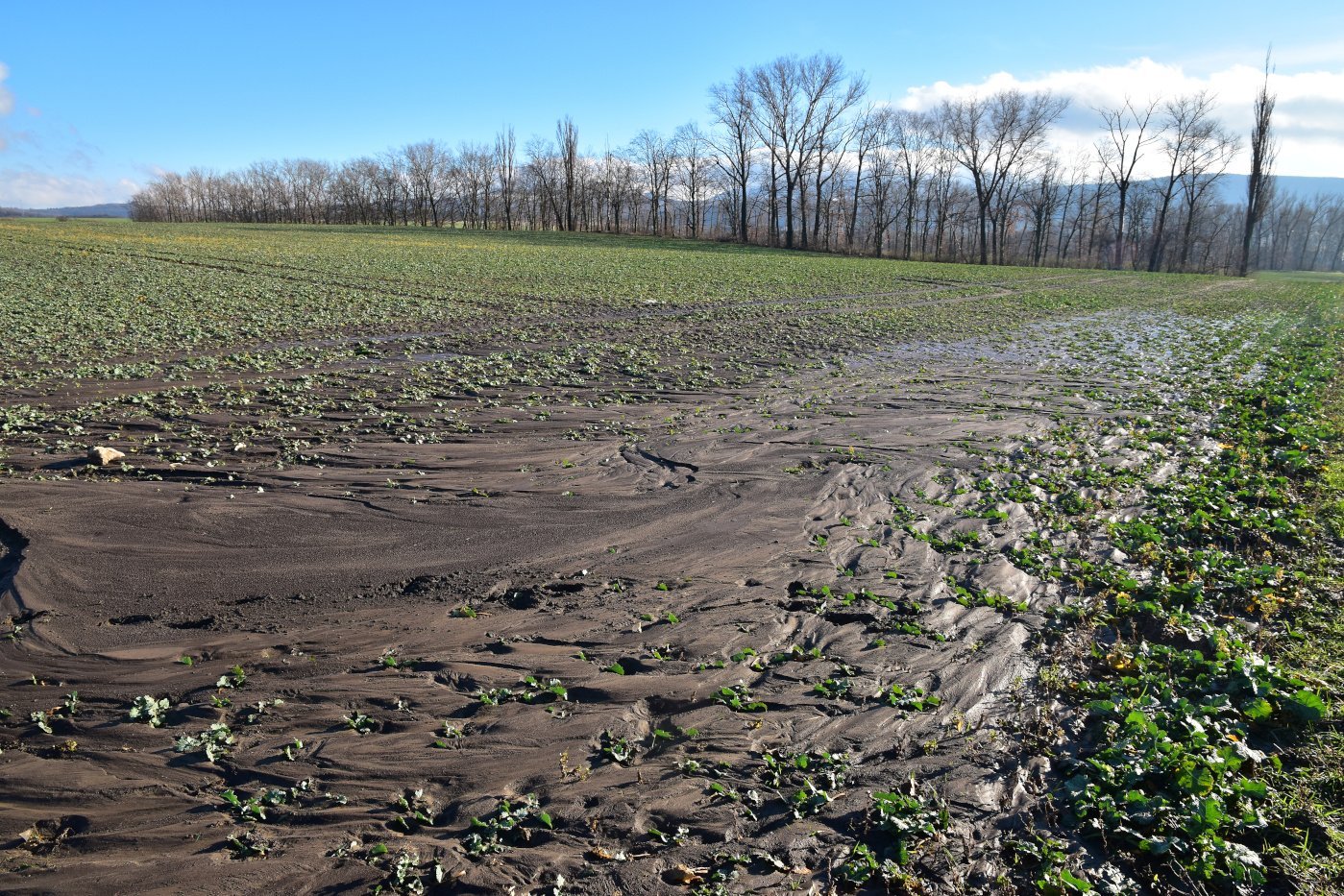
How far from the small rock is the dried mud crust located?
582mm

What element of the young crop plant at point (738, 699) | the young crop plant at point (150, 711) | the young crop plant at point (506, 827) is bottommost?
the young crop plant at point (506, 827)

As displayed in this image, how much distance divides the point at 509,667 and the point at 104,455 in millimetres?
5786

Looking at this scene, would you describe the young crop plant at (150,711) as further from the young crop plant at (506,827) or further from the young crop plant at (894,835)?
the young crop plant at (894,835)

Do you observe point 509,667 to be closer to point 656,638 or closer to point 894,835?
point 656,638

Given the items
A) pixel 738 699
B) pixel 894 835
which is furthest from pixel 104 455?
pixel 894 835

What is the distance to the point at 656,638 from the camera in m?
5.10

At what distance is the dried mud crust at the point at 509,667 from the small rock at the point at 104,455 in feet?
1.91

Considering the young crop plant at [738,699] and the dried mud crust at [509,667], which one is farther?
the young crop plant at [738,699]

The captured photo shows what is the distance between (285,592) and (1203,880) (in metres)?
5.57

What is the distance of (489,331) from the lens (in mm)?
17625

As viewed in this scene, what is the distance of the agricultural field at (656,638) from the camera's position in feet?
11.2

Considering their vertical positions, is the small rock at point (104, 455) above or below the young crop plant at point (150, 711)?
above

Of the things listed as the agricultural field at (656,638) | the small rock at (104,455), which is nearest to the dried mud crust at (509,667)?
the agricultural field at (656,638)

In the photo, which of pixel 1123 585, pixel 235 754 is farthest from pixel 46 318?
pixel 1123 585
